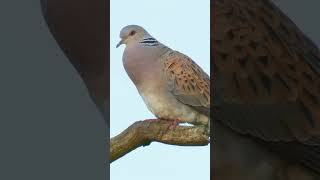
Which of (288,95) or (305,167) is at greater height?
(288,95)

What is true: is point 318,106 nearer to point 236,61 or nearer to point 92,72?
point 236,61

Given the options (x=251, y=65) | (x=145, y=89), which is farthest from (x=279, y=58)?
(x=145, y=89)

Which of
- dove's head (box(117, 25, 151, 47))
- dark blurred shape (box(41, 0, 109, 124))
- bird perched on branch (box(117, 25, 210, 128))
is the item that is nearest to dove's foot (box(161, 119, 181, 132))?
bird perched on branch (box(117, 25, 210, 128))

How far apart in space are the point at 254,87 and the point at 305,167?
17.9 inches

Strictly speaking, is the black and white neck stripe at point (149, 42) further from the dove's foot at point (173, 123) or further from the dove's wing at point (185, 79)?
the dove's foot at point (173, 123)

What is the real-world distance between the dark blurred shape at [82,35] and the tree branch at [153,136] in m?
0.62

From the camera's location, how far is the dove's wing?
14.2 ft

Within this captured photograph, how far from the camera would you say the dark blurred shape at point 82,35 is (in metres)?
5.01

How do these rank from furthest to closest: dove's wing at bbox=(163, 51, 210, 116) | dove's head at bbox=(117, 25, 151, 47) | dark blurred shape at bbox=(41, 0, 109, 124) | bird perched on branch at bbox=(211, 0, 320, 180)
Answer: dark blurred shape at bbox=(41, 0, 109, 124) → bird perched on branch at bbox=(211, 0, 320, 180) → dove's wing at bbox=(163, 51, 210, 116) → dove's head at bbox=(117, 25, 151, 47)

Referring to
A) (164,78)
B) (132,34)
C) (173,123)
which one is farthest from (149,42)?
(173,123)

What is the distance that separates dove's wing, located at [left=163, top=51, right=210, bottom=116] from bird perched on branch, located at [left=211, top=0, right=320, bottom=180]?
237mm

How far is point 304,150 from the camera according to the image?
459 cm

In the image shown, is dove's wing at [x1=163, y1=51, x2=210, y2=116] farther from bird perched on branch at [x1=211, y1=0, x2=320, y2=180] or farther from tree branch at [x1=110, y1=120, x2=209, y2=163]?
bird perched on branch at [x1=211, y1=0, x2=320, y2=180]

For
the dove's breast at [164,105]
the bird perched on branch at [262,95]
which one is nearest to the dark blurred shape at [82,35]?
the bird perched on branch at [262,95]
